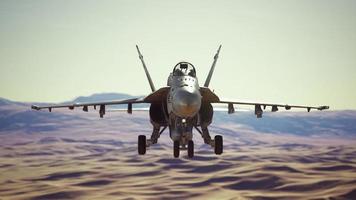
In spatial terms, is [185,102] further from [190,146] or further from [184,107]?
[190,146]

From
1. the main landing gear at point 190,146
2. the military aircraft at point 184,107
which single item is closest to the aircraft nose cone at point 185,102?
the military aircraft at point 184,107

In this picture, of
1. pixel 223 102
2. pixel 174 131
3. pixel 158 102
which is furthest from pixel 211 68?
pixel 174 131

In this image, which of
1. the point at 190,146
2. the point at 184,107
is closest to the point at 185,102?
the point at 184,107

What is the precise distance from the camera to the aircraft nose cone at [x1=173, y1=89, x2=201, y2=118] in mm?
24078

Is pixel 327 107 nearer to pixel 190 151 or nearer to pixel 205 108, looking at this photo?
pixel 205 108

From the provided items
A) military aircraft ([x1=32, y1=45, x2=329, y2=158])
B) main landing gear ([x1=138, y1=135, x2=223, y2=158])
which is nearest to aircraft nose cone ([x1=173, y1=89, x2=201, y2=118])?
military aircraft ([x1=32, y1=45, x2=329, y2=158])

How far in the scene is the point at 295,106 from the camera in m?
33.1

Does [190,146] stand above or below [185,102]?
below

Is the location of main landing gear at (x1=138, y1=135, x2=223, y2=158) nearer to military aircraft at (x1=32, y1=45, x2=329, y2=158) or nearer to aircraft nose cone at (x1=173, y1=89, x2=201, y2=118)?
military aircraft at (x1=32, y1=45, x2=329, y2=158)

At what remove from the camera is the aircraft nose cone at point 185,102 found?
24.1m

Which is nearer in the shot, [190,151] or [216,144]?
[190,151]

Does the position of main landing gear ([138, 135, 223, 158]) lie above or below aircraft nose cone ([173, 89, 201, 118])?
below

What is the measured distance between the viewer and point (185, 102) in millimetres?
24047

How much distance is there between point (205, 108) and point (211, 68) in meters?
4.14
